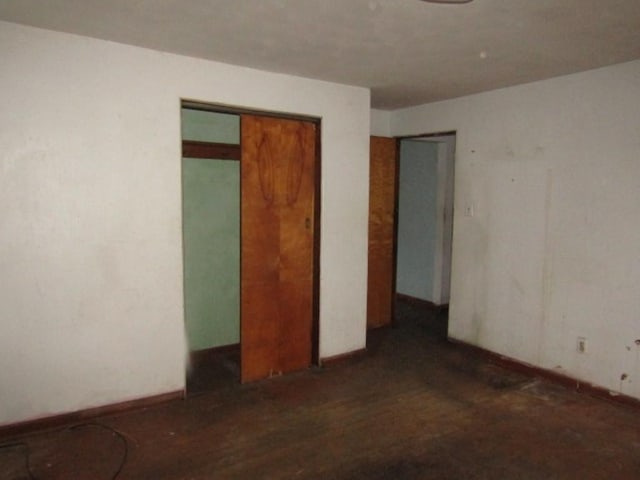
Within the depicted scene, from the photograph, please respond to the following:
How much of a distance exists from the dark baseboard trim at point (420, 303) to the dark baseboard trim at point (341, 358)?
6.24ft

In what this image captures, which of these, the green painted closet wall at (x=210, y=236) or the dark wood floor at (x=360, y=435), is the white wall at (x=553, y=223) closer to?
the dark wood floor at (x=360, y=435)

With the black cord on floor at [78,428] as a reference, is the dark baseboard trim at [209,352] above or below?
above

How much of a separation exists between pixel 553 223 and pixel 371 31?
2200mm

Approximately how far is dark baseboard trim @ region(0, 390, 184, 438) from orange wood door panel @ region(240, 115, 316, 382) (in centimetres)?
66

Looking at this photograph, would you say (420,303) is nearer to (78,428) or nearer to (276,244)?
(276,244)

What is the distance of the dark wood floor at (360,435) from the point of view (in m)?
2.44

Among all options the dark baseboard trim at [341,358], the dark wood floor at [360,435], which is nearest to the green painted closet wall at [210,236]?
the dark wood floor at [360,435]

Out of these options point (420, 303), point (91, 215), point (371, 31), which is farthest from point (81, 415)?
point (420, 303)

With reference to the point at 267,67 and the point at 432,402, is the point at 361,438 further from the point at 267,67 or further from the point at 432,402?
the point at 267,67

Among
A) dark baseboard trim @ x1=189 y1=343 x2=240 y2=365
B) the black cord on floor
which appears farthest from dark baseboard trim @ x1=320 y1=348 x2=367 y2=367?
the black cord on floor

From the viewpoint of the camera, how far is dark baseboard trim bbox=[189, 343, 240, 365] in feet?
13.2

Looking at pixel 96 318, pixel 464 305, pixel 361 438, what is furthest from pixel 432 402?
pixel 96 318

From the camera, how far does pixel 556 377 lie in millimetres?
3619

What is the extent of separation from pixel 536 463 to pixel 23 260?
3228 mm
